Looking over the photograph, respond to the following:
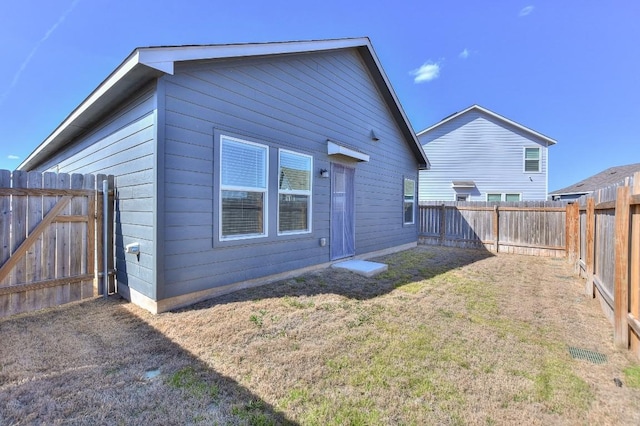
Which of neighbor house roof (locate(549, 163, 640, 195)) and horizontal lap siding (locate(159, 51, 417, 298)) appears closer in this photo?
horizontal lap siding (locate(159, 51, 417, 298))

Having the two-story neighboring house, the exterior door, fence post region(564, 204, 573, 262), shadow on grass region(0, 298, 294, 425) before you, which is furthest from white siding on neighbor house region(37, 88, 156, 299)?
the two-story neighboring house

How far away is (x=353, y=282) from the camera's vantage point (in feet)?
18.1

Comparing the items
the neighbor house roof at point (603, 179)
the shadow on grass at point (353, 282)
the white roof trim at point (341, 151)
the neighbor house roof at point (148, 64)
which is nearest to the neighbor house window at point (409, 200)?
the shadow on grass at point (353, 282)

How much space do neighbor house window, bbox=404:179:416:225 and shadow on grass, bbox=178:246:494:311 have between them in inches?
89.3

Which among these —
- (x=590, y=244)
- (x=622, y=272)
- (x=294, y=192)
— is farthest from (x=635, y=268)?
(x=294, y=192)

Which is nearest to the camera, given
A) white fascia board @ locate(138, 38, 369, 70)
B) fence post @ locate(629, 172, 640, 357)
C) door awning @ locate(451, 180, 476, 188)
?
fence post @ locate(629, 172, 640, 357)

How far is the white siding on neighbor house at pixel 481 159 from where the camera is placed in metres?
15.0

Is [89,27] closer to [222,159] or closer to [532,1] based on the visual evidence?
[222,159]

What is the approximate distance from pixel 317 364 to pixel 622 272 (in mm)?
3489

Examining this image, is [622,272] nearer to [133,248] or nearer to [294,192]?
[294,192]

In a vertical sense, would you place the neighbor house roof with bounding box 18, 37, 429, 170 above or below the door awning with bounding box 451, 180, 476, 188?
above

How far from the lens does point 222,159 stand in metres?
4.43

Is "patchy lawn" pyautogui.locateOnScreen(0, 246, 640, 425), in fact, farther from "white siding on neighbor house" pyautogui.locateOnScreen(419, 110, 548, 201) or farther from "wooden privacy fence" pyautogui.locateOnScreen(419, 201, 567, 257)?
"white siding on neighbor house" pyautogui.locateOnScreen(419, 110, 548, 201)

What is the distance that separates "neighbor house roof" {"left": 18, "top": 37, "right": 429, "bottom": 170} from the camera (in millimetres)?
3533
